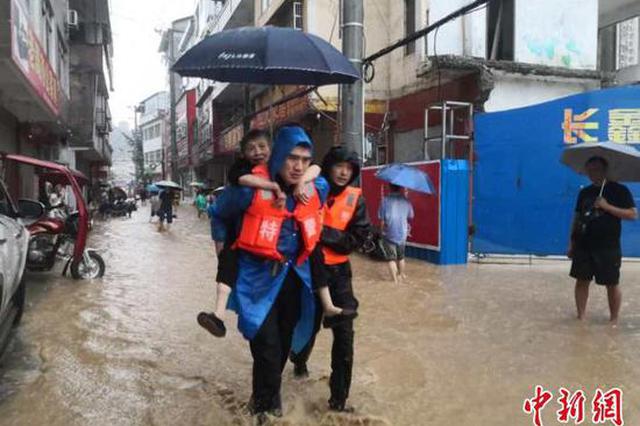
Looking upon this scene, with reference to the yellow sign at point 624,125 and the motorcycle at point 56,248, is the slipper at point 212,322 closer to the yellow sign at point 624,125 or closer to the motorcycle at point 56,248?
the motorcycle at point 56,248

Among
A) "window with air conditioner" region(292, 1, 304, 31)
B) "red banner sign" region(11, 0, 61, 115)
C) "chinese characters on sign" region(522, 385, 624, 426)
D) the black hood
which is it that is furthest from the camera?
"window with air conditioner" region(292, 1, 304, 31)

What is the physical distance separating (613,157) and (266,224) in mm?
4058

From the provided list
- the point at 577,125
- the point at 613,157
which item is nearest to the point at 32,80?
the point at 613,157

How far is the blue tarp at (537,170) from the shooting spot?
33.2ft

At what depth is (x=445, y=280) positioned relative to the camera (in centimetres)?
943

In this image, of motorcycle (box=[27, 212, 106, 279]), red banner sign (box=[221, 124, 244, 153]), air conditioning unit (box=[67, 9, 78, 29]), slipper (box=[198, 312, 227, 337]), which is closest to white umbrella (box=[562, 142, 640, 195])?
slipper (box=[198, 312, 227, 337])

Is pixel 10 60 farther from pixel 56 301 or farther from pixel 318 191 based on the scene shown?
pixel 318 191

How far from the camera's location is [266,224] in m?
3.50

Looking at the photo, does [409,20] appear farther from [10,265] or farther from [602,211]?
[10,265]

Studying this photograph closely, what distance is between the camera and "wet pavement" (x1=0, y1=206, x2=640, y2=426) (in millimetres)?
4098

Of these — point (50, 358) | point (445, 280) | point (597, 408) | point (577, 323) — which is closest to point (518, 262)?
point (445, 280)

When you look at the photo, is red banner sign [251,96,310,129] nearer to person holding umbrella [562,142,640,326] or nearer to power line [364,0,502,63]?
power line [364,0,502,63]

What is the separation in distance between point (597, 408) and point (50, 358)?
424cm

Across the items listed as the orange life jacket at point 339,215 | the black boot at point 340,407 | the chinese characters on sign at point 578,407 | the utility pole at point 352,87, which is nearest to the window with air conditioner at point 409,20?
the utility pole at point 352,87
